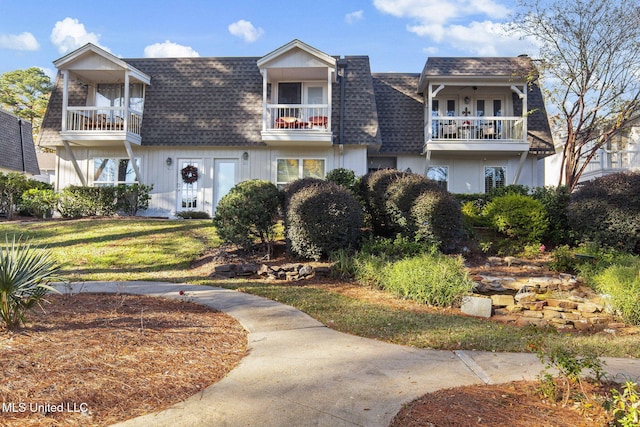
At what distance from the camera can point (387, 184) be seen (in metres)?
11.3

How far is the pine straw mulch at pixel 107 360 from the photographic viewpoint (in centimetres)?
317

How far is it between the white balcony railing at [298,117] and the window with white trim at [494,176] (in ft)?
22.9

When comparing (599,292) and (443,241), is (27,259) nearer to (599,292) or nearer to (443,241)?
(443,241)

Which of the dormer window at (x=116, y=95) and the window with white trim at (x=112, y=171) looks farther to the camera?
the dormer window at (x=116, y=95)

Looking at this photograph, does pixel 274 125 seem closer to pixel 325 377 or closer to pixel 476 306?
pixel 476 306

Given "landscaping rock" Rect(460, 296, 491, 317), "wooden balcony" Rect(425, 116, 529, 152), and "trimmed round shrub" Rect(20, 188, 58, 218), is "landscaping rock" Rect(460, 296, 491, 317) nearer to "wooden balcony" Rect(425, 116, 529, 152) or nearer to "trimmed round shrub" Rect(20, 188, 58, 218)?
"wooden balcony" Rect(425, 116, 529, 152)

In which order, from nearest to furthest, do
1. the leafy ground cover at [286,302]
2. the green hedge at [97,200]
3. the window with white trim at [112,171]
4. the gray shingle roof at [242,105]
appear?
the leafy ground cover at [286,302]
the green hedge at [97,200]
the gray shingle roof at [242,105]
the window with white trim at [112,171]

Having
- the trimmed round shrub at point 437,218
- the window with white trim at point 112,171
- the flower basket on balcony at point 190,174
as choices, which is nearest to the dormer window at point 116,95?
the window with white trim at point 112,171

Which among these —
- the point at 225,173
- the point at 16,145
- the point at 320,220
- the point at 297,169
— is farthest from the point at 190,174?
the point at 16,145

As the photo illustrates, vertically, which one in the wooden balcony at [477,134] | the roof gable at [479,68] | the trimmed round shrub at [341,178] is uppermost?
the roof gable at [479,68]

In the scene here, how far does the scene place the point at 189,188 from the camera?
1700 centimetres

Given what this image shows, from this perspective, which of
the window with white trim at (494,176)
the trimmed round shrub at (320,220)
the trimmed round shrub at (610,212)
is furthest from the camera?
the window with white trim at (494,176)

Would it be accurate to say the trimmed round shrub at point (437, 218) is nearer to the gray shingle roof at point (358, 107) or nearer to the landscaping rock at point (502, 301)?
the landscaping rock at point (502, 301)

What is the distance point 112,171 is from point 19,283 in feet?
45.4
